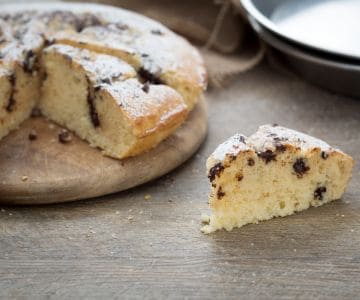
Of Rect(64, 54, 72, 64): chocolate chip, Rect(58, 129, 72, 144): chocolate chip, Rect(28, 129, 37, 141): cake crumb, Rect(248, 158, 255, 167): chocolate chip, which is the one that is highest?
Rect(248, 158, 255, 167): chocolate chip

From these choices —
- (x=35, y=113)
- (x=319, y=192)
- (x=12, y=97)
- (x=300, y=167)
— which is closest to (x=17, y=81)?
(x=12, y=97)

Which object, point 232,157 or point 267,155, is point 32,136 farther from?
point 267,155

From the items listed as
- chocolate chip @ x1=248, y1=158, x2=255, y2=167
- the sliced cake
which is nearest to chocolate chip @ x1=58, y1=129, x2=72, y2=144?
the sliced cake

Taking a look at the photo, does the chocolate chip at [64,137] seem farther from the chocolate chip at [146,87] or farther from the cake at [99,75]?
the chocolate chip at [146,87]

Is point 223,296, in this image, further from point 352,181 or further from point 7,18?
point 7,18

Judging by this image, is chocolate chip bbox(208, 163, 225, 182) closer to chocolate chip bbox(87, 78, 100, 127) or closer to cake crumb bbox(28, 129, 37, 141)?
chocolate chip bbox(87, 78, 100, 127)

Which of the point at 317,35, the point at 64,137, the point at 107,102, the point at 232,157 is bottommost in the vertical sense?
the point at 64,137

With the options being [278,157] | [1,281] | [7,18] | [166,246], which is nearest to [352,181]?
[278,157]

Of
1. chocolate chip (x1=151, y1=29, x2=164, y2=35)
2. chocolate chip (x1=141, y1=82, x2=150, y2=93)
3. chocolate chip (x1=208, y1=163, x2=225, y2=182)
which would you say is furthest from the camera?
chocolate chip (x1=151, y1=29, x2=164, y2=35)
